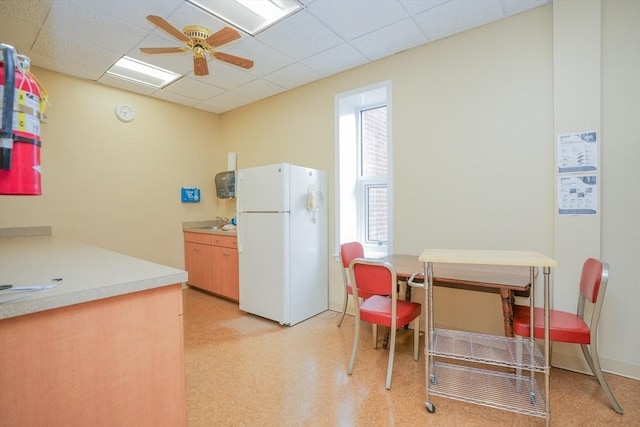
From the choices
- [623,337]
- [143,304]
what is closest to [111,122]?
[143,304]

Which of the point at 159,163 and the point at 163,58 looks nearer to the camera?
the point at 163,58

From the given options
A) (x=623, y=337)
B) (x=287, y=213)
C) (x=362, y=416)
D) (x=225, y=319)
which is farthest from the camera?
(x=225, y=319)

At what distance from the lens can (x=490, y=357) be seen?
1.71m

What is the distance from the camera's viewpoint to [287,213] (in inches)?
116

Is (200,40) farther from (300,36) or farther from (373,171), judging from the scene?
Answer: (373,171)

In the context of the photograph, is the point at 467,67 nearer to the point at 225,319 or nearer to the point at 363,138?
the point at 363,138

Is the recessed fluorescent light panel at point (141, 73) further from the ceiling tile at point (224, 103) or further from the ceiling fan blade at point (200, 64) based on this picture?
the ceiling fan blade at point (200, 64)

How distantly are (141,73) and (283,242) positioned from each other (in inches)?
103

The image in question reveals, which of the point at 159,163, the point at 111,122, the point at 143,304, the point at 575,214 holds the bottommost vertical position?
the point at 143,304

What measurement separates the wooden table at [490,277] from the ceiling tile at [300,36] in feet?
6.90

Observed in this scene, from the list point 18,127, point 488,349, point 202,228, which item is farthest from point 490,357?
point 202,228

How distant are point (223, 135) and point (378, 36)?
3.06m

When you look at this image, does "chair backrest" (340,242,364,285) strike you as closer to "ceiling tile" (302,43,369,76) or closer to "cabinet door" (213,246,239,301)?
"cabinet door" (213,246,239,301)

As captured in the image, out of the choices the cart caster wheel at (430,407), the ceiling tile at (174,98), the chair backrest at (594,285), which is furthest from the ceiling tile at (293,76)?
the cart caster wheel at (430,407)
